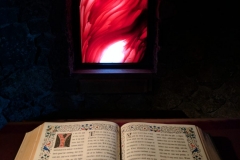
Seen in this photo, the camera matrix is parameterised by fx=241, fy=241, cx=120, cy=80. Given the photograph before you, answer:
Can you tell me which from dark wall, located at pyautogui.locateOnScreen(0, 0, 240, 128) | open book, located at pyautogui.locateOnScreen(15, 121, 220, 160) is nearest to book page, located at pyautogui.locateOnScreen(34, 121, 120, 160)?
open book, located at pyautogui.locateOnScreen(15, 121, 220, 160)

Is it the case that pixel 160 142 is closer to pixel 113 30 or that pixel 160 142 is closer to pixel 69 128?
pixel 69 128

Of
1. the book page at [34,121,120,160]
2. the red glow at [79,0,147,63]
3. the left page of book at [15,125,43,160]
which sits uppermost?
the red glow at [79,0,147,63]

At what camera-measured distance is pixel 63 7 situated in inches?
53.2

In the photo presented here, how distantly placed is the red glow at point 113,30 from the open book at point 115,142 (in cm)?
77

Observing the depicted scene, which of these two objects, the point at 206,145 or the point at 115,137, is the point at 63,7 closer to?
the point at 115,137

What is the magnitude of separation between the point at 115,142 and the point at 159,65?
0.80 metres

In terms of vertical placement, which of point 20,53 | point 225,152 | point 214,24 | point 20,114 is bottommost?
point 20,114

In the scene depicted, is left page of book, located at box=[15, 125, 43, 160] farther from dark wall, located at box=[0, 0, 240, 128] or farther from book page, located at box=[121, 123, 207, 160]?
dark wall, located at box=[0, 0, 240, 128]

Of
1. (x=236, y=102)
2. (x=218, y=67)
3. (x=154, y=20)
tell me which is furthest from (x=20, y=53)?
(x=236, y=102)

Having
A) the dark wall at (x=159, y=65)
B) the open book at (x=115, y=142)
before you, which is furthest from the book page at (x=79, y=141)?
the dark wall at (x=159, y=65)

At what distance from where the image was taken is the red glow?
1.45 metres

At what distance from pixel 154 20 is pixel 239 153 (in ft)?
3.10

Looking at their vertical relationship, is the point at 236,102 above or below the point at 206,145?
below

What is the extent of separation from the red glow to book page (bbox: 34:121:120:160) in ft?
2.52
